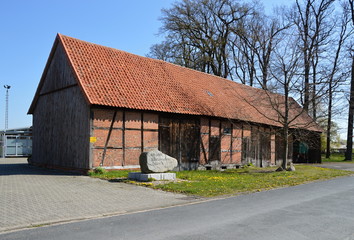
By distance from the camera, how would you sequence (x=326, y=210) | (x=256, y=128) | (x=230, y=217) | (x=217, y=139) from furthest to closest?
(x=256, y=128), (x=217, y=139), (x=326, y=210), (x=230, y=217)

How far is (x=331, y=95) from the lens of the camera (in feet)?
66.2

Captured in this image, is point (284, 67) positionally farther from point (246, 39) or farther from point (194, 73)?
point (246, 39)

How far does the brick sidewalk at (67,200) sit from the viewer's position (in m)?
7.51

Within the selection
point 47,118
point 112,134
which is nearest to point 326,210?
point 112,134

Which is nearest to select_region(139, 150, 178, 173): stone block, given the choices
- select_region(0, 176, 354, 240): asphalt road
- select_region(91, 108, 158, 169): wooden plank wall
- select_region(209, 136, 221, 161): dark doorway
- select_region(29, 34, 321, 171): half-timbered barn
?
select_region(91, 108, 158, 169): wooden plank wall

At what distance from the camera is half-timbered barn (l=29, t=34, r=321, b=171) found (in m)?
16.2

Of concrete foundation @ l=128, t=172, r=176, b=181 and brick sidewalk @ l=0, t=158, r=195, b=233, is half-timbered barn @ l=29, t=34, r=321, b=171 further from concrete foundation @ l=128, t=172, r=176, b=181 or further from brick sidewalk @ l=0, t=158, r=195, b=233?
brick sidewalk @ l=0, t=158, r=195, b=233

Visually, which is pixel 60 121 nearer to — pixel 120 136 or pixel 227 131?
pixel 120 136

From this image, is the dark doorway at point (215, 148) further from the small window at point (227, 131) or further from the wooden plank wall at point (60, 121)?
the wooden plank wall at point (60, 121)

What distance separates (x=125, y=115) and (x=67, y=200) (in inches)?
305

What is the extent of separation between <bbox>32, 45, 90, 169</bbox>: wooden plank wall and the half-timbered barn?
42 millimetres

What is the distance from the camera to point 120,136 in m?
16.5

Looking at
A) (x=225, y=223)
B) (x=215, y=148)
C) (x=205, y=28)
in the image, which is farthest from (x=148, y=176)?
(x=205, y=28)

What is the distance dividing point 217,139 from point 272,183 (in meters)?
7.57
